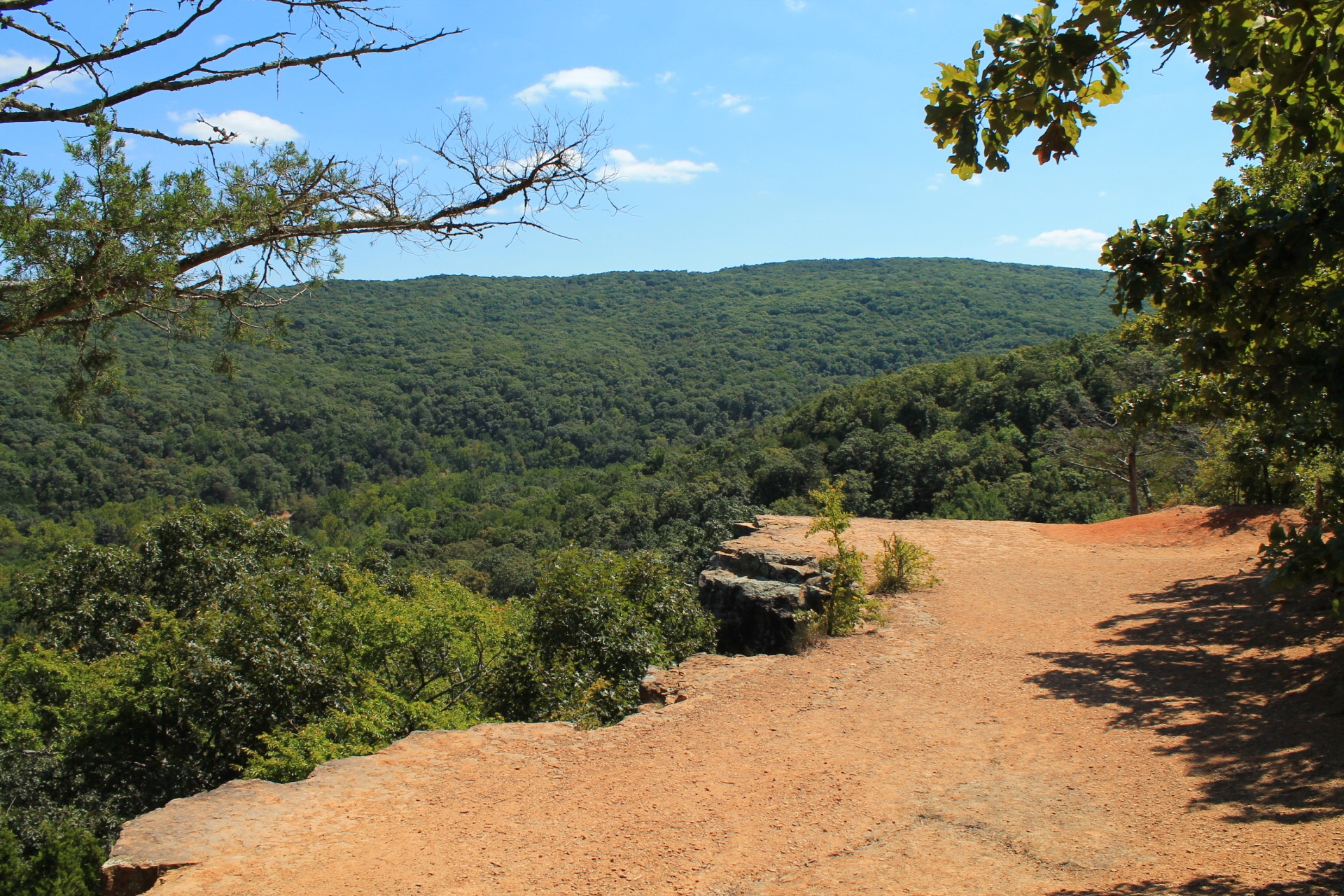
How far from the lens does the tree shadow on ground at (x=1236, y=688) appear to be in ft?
15.5

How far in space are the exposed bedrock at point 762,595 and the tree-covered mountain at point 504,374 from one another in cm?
4442

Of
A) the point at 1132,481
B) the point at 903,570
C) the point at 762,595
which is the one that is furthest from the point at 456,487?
the point at 762,595

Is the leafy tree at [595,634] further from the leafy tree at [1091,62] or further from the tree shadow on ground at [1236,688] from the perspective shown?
the leafy tree at [1091,62]

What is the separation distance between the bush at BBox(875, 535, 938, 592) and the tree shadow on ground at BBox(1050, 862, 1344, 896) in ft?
22.7

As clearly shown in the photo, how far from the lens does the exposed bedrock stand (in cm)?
964

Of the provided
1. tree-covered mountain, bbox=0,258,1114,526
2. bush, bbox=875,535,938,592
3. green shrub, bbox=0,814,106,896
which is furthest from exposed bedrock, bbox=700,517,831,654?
tree-covered mountain, bbox=0,258,1114,526

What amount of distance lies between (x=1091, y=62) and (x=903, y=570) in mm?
7901

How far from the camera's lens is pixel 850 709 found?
6.91 metres

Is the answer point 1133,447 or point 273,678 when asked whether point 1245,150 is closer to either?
point 273,678

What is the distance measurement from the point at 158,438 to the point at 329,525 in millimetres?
14718

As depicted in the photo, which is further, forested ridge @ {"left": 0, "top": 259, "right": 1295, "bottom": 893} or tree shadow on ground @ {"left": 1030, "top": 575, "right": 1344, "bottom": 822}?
forested ridge @ {"left": 0, "top": 259, "right": 1295, "bottom": 893}

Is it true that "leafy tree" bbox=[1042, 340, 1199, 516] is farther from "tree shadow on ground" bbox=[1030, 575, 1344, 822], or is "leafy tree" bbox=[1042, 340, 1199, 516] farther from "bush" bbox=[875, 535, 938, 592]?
"tree shadow on ground" bbox=[1030, 575, 1344, 822]

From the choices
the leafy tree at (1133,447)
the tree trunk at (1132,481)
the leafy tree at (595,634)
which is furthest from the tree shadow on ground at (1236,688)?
the tree trunk at (1132,481)

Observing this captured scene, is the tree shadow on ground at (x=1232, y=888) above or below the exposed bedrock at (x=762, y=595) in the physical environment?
above
